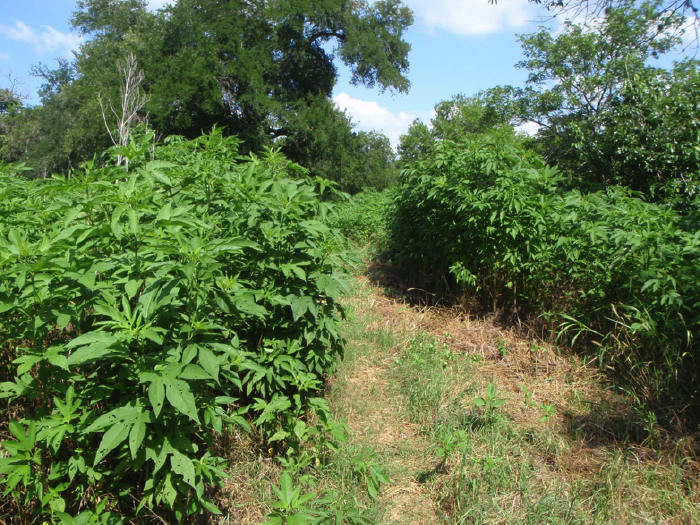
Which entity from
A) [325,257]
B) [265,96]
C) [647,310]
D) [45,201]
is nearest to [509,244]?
[647,310]

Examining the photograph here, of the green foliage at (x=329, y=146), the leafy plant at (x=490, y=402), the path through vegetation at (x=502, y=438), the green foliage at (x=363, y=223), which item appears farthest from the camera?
the green foliage at (x=329, y=146)

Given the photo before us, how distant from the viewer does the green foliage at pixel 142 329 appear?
199 centimetres

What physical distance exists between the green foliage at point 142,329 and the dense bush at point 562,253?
239cm

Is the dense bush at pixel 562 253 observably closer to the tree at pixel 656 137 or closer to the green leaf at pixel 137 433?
the tree at pixel 656 137

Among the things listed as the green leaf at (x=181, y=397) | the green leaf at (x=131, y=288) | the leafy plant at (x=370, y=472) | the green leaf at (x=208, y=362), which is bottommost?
the leafy plant at (x=370, y=472)

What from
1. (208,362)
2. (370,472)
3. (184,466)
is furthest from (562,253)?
(184,466)

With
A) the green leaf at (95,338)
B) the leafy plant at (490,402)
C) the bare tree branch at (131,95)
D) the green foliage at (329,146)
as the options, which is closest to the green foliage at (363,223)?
the leafy plant at (490,402)

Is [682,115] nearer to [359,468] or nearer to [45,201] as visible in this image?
[359,468]

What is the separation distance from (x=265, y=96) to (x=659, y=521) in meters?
22.0

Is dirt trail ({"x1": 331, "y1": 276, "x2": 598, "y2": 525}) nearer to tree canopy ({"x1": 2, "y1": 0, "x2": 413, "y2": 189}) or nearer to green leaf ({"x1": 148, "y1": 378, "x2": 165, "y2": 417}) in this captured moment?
green leaf ({"x1": 148, "y1": 378, "x2": 165, "y2": 417})

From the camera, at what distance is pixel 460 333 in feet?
17.0

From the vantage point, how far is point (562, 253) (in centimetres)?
458

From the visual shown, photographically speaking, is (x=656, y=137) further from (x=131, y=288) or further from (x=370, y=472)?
(x=131, y=288)

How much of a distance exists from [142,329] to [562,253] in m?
3.88
